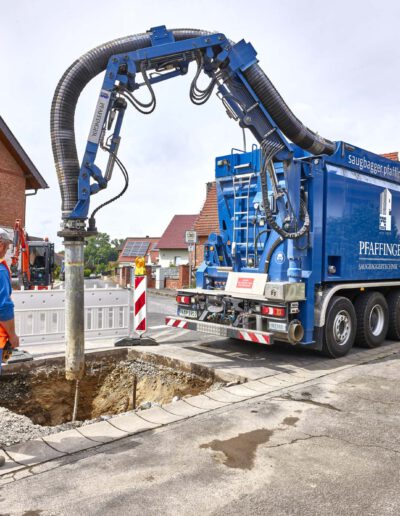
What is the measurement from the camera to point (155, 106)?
621 centimetres

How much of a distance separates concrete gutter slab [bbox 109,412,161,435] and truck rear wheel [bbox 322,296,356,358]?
3.74 meters

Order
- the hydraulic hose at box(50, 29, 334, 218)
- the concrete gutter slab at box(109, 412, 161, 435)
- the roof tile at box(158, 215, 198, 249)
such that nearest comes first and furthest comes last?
the concrete gutter slab at box(109, 412, 161, 435), the hydraulic hose at box(50, 29, 334, 218), the roof tile at box(158, 215, 198, 249)

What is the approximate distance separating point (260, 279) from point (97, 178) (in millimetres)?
2913

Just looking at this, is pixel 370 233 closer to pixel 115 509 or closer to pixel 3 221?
pixel 115 509

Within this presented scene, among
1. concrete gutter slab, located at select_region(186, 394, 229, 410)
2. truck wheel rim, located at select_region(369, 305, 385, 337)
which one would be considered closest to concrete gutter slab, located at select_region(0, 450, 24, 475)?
concrete gutter slab, located at select_region(186, 394, 229, 410)

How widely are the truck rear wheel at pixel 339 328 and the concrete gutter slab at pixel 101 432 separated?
4081 millimetres

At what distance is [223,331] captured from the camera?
7.08 m

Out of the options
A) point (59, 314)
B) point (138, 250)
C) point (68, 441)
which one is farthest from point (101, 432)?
point (138, 250)

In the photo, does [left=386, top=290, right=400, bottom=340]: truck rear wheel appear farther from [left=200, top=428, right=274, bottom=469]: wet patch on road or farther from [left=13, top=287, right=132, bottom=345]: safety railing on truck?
[left=200, top=428, right=274, bottom=469]: wet patch on road

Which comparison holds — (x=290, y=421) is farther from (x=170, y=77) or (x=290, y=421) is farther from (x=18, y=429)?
(x=170, y=77)

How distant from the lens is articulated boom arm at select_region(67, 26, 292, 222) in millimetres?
5832

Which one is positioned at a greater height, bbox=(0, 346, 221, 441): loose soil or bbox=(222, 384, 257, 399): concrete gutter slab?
bbox=(222, 384, 257, 399): concrete gutter slab

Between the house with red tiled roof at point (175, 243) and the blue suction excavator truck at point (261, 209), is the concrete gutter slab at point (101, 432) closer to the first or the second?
the blue suction excavator truck at point (261, 209)

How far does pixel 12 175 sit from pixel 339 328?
16542 mm
